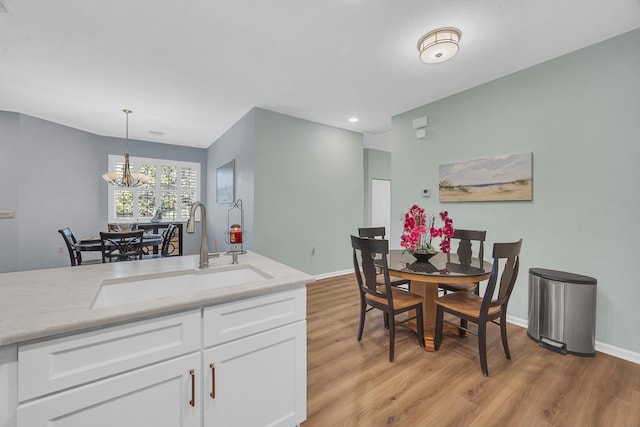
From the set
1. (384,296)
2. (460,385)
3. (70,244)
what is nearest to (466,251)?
(384,296)

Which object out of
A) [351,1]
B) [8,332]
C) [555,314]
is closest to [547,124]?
[555,314]

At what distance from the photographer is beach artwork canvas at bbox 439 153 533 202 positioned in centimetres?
271

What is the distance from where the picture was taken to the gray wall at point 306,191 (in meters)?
3.88

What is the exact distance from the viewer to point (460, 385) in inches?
70.1

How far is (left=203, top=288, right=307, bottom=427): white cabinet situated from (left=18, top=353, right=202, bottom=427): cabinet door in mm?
74

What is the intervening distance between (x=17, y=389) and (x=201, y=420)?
60 centimetres

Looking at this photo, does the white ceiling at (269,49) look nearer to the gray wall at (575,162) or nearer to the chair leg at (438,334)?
the gray wall at (575,162)

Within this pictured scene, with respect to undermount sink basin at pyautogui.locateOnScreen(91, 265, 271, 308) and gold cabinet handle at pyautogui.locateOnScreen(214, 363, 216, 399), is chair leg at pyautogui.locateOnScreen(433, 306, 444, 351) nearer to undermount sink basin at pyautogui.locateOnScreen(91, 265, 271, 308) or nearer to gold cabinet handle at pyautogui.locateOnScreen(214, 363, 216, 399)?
undermount sink basin at pyautogui.locateOnScreen(91, 265, 271, 308)

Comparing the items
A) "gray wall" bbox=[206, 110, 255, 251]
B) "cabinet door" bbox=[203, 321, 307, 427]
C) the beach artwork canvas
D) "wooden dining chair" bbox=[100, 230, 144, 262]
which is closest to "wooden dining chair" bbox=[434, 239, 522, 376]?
the beach artwork canvas

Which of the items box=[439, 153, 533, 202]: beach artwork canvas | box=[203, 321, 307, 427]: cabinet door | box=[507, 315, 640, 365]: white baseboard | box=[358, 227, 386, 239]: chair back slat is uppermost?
box=[439, 153, 533, 202]: beach artwork canvas

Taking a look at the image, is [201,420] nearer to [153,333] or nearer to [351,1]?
[153,333]

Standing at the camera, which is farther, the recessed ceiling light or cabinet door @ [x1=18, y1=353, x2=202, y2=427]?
the recessed ceiling light

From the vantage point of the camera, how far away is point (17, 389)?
2.49ft

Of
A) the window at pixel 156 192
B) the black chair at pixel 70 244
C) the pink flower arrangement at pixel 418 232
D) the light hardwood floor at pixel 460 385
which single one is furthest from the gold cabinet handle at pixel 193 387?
the window at pixel 156 192
